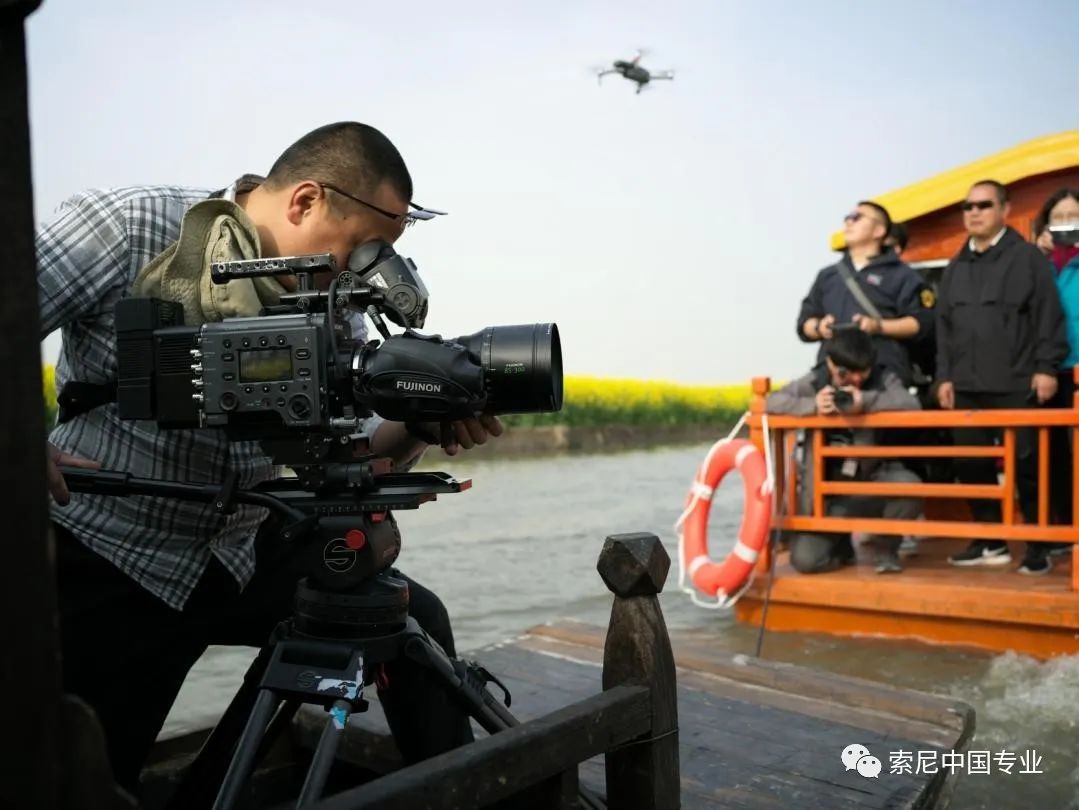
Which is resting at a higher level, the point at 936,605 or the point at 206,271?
the point at 206,271

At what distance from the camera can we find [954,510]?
668 centimetres

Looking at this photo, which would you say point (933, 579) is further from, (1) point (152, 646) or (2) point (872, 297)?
(1) point (152, 646)

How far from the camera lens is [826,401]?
18.6 ft

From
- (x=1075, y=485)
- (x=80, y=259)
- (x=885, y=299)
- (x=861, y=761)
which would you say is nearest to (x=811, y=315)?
(x=885, y=299)

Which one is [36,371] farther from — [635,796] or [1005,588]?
[1005,588]

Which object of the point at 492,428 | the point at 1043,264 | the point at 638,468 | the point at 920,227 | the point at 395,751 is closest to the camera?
the point at 492,428

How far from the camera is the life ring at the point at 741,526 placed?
572 cm

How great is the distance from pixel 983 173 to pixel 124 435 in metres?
6.45

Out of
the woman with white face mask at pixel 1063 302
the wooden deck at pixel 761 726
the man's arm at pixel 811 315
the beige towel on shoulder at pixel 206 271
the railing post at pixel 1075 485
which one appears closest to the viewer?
the beige towel on shoulder at pixel 206 271

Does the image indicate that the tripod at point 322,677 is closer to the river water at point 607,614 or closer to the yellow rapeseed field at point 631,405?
the river water at point 607,614

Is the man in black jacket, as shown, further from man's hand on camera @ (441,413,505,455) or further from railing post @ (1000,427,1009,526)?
man's hand on camera @ (441,413,505,455)

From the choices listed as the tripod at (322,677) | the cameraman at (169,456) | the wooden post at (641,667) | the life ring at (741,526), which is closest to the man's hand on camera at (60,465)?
the cameraman at (169,456)

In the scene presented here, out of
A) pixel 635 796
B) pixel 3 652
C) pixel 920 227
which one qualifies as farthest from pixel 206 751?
pixel 920 227

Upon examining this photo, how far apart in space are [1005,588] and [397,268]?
14.0 feet
